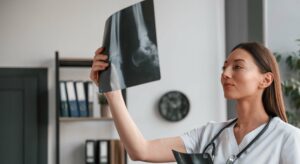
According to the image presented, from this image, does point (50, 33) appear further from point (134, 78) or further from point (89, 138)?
point (134, 78)

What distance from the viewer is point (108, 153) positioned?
15.5ft

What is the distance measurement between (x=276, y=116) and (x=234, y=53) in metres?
0.21

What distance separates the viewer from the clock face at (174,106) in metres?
5.12

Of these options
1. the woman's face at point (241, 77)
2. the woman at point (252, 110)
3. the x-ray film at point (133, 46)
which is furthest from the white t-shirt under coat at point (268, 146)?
the x-ray film at point (133, 46)

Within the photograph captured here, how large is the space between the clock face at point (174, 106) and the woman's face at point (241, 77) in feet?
12.0

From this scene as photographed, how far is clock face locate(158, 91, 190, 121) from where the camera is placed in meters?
5.12

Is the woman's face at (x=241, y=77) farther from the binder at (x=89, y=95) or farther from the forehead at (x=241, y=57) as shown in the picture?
the binder at (x=89, y=95)

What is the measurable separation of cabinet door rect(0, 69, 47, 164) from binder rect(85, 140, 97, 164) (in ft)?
1.38

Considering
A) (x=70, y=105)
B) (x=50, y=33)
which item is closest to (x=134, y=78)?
(x=70, y=105)

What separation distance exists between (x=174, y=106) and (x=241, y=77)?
374cm

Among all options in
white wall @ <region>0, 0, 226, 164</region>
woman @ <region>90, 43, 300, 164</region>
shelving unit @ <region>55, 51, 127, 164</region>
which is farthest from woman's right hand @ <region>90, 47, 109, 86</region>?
white wall @ <region>0, 0, 226, 164</region>

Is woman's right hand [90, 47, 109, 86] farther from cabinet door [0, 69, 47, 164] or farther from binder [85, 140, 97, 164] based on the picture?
cabinet door [0, 69, 47, 164]

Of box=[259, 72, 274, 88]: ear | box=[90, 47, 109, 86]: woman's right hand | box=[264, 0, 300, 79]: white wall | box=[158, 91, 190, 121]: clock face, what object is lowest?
box=[158, 91, 190, 121]: clock face

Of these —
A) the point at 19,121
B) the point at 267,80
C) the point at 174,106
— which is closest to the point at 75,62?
the point at 19,121
